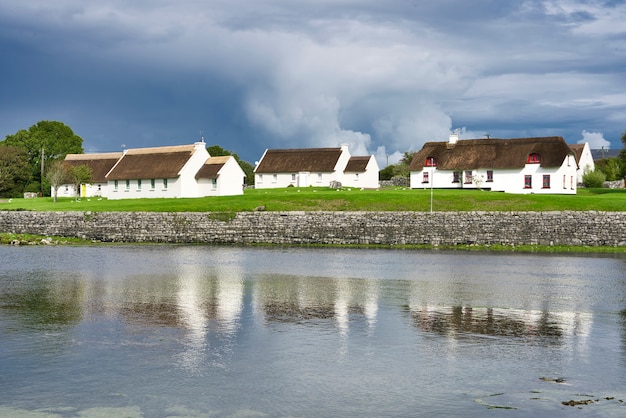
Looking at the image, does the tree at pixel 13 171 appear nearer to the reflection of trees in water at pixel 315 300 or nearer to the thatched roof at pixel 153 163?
the thatched roof at pixel 153 163

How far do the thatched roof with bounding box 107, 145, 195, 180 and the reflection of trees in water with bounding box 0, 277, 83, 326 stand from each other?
170 ft

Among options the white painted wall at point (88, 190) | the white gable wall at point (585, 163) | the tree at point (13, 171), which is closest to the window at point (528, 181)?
the white gable wall at point (585, 163)

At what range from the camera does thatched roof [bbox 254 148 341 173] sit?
3991 inches

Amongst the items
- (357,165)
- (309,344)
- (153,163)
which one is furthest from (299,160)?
(309,344)

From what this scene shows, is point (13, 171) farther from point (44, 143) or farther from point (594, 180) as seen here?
point (594, 180)

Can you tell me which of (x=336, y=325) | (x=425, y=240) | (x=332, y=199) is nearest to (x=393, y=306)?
(x=336, y=325)

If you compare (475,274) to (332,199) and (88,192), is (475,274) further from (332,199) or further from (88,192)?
(88,192)

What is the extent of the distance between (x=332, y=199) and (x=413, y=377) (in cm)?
4923

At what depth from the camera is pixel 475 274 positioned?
Result: 37406mm

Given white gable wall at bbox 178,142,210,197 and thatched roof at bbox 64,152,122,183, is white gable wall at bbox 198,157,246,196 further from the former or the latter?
thatched roof at bbox 64,152,122,183

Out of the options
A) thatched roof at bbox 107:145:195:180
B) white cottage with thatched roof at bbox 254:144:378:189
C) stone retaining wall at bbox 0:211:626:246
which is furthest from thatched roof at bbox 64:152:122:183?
stone retaining wall at bbox 0:211:626:246

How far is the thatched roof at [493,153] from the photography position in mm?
83375

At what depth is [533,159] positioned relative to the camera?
83.8 m

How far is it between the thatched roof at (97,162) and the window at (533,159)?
5214 cm
